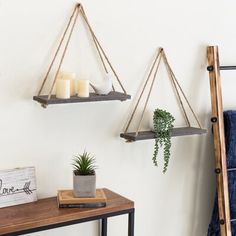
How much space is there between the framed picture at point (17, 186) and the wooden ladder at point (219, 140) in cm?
100

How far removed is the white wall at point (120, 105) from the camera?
6.21ft

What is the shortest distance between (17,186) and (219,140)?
3.56ft

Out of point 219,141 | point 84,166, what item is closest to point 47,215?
point 84,166

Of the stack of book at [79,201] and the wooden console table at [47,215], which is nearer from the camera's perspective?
the wooden console table at [47,215]

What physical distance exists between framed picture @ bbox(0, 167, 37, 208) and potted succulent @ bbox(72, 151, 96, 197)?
185 millimetres

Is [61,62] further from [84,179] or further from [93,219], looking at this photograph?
[93,219]

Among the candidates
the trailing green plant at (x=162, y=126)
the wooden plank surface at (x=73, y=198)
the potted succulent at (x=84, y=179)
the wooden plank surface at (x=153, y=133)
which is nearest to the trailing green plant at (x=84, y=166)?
the potted succulent at (x=84, y=179)

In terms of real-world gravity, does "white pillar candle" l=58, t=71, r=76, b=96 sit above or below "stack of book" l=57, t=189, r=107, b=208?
above

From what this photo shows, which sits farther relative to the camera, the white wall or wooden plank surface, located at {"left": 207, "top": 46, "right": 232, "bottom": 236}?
wooden plank surface, located at {"left": 207, "top": 46, "right": 232, "bottom": 236}

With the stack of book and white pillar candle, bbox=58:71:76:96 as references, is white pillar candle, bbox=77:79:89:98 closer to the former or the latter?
white pillar candle, bbox=58:71:76:96

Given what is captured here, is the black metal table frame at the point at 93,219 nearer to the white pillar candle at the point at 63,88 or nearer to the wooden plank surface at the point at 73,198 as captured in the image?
the wooden plank surface at the point at 73,198

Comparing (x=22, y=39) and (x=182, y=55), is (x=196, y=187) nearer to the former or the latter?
(x=182, y=55)

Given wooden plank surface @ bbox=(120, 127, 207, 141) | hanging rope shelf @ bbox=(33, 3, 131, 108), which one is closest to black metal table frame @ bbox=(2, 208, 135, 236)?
wooden plank surface @ bbox=(120, 127, 207, 141)

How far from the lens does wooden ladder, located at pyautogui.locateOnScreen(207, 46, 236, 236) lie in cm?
239
